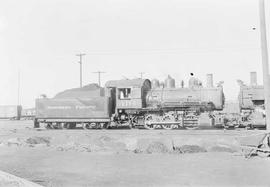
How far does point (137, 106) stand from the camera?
72.3ft

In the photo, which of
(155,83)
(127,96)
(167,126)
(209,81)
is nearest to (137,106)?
(127,96)

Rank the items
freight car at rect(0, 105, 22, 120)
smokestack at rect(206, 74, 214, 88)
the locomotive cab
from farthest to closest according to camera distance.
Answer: freight car at rect(0, 105, 22, 120) < the locomotive cab < smokestack at rect(206, 74, 214, 88)

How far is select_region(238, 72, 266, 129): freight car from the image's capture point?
19.5 metres

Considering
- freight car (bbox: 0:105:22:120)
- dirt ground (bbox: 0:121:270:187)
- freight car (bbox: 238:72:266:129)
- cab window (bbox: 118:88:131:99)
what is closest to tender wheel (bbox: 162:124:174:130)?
cab window (bbox: 118:88:131:99)

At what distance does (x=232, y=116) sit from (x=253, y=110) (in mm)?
1381

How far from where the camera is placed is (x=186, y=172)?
8.91 meters

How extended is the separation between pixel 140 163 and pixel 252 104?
41.5 ft

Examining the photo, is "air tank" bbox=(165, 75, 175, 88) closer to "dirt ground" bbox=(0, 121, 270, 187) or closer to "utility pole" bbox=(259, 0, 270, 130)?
"dirt ground" bbox=(0, 121, 270, 187)

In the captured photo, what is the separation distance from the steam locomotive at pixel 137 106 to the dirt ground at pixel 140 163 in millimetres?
4936

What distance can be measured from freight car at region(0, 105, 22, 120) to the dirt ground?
38.9 m

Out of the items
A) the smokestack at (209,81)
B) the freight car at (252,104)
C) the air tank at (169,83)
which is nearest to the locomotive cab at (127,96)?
the air tank at (169,83)

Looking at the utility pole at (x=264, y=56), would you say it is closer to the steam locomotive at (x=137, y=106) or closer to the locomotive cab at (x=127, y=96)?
the steam locomotive at (x=137, y=106)

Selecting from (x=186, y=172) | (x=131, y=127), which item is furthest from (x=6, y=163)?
(x=131, y=127)

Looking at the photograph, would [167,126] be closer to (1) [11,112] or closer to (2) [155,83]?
(2) [155,83]
